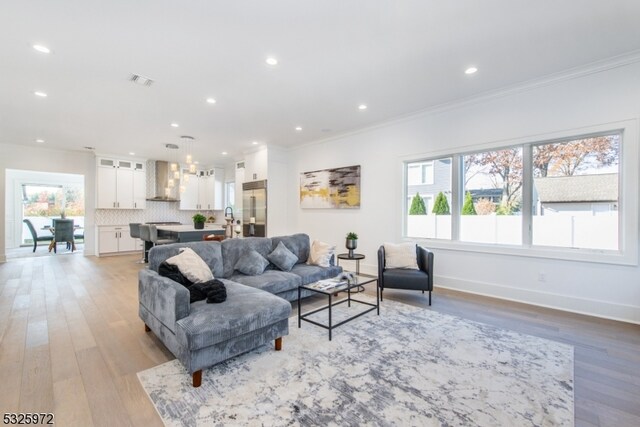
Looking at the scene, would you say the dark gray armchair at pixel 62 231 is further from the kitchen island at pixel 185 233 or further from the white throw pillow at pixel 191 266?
the white throw pillow at pixel 191 266

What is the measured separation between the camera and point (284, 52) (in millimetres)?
3008

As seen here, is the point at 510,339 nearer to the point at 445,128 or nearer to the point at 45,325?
the point at 445,128

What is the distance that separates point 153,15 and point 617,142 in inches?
202

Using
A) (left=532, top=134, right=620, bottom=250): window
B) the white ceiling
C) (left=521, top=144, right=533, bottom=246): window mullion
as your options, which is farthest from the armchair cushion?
the white ceiling

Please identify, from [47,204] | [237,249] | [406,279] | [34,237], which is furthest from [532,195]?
[47,204]

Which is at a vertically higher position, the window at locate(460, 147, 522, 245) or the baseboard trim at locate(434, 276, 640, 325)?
the window at locate(460, 147, 522, 245)

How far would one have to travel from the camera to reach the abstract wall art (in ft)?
19.2

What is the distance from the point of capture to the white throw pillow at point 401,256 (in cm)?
409

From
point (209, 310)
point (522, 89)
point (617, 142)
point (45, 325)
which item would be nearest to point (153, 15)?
point (209, 310)

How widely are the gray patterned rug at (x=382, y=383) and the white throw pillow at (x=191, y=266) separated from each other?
767 millimetres

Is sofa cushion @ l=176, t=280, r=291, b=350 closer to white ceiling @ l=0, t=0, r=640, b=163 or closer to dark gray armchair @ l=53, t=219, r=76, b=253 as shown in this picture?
white ceiling @ l=0, t=0, r=640, b=163

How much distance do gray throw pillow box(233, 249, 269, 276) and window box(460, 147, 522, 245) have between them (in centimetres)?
318

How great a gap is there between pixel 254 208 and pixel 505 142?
556cm

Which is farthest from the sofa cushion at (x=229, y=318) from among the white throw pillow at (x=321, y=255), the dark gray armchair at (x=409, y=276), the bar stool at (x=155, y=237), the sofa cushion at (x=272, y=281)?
the bar stool at (x=155, y=237)
